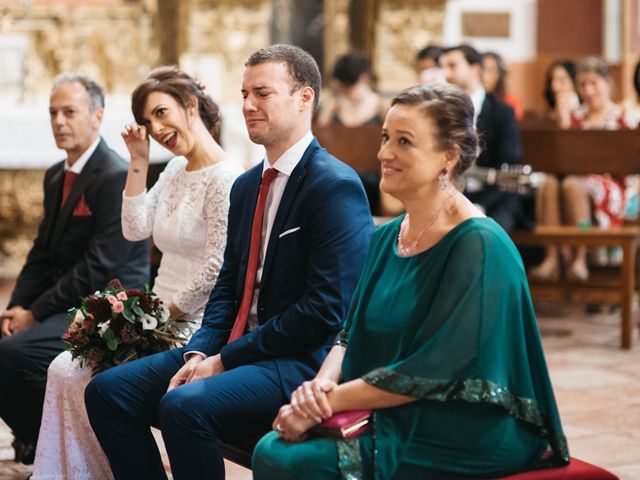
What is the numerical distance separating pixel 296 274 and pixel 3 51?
18.9 feet

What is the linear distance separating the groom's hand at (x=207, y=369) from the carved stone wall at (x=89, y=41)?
21.0ft

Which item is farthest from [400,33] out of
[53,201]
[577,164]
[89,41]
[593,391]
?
[53,201]

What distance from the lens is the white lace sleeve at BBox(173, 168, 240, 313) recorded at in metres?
3.55

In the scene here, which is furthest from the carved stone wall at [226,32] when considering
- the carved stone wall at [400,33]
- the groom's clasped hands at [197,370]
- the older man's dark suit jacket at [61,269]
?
the groom's clasped hands at [197,370]

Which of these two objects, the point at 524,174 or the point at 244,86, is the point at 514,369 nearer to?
the point at 244,86

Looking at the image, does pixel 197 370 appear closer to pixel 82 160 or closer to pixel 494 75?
pixel 82 160

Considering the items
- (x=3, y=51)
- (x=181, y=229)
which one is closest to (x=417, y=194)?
(x=181, y=229)

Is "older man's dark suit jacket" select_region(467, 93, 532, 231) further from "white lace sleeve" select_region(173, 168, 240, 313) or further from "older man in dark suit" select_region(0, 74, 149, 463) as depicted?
"white lace sleeve" select_region(173, 168, 240, 313)

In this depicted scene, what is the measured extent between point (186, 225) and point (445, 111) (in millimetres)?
1305

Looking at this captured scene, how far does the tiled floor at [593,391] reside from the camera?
4.13 meters

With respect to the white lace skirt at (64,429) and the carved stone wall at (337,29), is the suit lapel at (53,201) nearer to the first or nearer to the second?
the white lace skirt at (64,429)

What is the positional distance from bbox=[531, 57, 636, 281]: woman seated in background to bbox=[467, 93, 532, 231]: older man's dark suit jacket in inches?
33.0

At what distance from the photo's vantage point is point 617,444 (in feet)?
14.2

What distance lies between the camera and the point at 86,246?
428 cm
